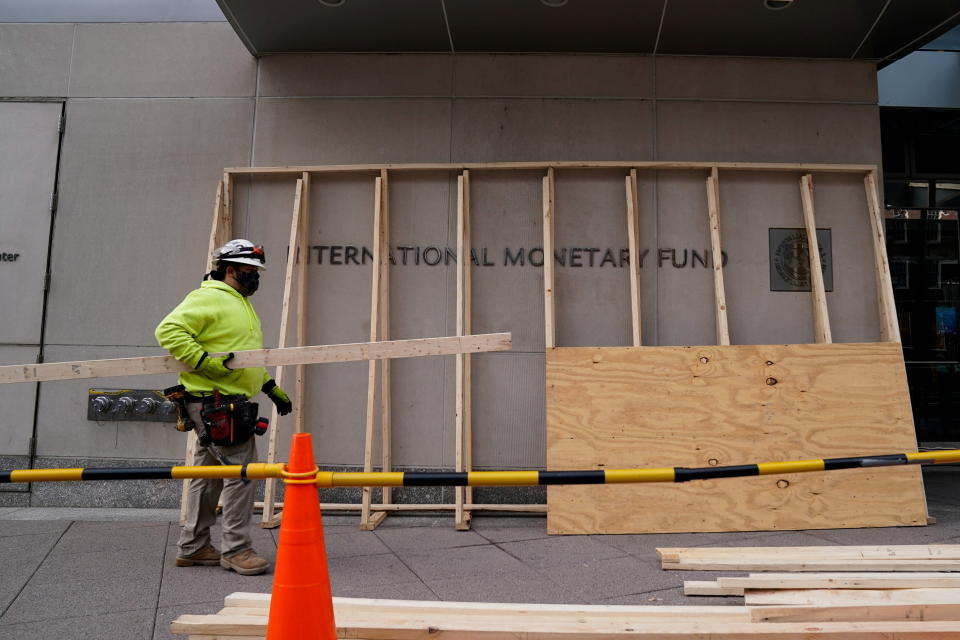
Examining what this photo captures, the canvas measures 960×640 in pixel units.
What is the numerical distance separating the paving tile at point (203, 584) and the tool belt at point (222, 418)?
34.7 inches

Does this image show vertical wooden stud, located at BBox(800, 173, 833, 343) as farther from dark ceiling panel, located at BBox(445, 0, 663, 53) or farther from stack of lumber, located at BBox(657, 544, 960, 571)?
stack of lumber, located at BBox(657, 544, 960, 571)

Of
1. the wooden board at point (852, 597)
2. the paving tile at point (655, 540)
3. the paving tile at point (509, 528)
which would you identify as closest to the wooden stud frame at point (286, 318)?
the paving tile at point (509, 528)

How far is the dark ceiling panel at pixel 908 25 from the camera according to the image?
5984 millimetres

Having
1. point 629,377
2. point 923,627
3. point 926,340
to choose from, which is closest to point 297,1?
point 629,377

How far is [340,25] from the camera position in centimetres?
633

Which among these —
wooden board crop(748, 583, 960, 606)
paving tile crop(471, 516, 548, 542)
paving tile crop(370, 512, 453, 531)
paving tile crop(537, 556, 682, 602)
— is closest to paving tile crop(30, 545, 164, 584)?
paving tile crop(370, 512, 453, 531)

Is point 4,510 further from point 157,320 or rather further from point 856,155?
point 856,155

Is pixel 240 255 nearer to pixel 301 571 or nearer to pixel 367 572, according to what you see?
pixel 367 572

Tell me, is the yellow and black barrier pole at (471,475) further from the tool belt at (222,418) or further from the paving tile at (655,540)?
the paving tile at (655,540)

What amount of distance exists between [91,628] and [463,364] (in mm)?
3519

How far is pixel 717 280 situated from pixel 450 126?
3.07m

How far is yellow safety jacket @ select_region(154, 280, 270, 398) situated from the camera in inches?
167

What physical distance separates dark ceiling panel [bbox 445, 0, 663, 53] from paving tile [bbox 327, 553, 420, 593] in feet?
15.9

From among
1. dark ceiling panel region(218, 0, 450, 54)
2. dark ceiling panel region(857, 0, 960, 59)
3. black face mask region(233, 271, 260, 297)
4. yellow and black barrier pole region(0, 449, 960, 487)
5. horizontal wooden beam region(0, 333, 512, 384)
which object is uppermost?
dark ceiling panel region(218, 0, 450, 54)
